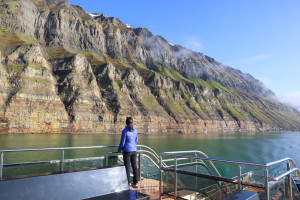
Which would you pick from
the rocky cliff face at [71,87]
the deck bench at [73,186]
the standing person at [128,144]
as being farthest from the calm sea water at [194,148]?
the rocky cliff face at [71,87]

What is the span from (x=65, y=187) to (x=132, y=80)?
154 meters

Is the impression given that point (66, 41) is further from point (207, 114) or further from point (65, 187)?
point (65, 187)

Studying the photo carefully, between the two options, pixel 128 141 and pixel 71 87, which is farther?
pixel 71 87

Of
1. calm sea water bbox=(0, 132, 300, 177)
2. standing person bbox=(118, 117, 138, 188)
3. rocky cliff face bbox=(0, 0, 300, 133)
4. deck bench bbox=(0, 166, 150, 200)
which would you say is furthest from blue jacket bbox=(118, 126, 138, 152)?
rocky cliff face bbox=(0, 0, 300, 133)

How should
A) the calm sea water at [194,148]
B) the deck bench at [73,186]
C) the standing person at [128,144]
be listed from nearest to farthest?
the deck bench at [73,186]
the standing person at [128,144]
the calm sea water at [194,148]

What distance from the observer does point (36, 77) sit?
10706cm

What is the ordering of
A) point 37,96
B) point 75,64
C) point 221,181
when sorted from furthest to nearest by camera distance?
1. point 75,64
2. point 37,96
3. point 221,181

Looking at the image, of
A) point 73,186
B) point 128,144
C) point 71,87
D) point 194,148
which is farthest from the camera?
point 71,87

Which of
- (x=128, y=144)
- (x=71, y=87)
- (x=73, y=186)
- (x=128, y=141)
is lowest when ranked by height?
(x=73, y=186)

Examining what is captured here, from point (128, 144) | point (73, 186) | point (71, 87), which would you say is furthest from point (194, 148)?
point (71, 87)

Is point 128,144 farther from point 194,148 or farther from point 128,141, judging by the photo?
point 194,148

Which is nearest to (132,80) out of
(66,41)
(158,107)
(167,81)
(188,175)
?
(158,107)

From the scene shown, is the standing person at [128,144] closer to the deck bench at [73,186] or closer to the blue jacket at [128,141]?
the blue jacket at [128,141]

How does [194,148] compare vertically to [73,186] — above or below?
below
